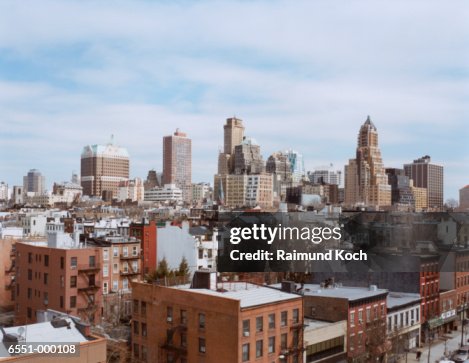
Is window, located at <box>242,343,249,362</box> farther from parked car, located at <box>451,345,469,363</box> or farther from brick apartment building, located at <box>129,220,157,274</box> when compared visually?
brick apartment building, located at <box>129,220,157,274</box>

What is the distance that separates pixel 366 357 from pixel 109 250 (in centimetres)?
1795

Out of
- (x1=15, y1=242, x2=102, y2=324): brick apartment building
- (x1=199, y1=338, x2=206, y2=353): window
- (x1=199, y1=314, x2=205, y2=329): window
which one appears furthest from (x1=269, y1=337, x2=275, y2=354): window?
(x1=15, y1=242, x2=102, y2=324): brick apartment building

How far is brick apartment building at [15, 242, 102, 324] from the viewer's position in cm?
3128

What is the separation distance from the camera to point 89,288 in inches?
1267

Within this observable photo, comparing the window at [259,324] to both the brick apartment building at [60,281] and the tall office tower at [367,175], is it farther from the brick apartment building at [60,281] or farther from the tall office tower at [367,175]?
the tall office tower at [367,175]

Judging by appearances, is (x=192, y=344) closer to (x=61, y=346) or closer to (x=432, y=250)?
(x=61, y=346)

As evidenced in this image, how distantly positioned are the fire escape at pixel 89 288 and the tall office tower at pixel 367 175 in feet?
493

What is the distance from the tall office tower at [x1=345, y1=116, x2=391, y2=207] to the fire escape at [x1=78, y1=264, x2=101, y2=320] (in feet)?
493

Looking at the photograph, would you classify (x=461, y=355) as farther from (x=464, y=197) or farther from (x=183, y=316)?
(x=464, y=197)

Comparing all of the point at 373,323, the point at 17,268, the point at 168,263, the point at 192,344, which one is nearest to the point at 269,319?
the point at 192,344

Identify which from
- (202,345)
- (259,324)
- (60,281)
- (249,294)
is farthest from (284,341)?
(60,281)

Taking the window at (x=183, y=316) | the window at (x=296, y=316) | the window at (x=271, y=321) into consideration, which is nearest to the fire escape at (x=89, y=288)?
the window at (x=183, y=316)

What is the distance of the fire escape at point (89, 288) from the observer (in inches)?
1255

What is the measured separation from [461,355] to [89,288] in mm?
21900
